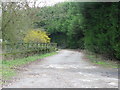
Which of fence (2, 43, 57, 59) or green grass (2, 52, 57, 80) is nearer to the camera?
green grass (2, 52, 57, 80)

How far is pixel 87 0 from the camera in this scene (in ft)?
35.6

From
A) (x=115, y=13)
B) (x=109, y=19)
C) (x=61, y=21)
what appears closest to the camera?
(x=115, y=13)

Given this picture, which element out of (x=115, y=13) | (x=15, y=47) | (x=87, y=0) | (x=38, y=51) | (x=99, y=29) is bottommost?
(x=38, y=51)

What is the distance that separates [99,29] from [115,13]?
2.08m

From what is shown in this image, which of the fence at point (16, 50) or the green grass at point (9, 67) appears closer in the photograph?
the green grass at point (9, 67)

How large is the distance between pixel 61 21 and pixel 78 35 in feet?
21.7

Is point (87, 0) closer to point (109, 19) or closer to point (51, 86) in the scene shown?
point (109, 19)

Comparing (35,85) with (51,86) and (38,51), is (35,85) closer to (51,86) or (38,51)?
(51,86)

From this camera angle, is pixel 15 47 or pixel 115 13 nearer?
pixel 115 13

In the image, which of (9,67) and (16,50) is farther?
(16,50)

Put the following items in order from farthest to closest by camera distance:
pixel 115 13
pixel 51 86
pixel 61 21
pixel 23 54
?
pixel 61 21 → pixel 23 54 → pixel 115 13 → pixel 51 86

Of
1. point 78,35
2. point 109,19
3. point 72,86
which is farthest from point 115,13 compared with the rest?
point 78,35

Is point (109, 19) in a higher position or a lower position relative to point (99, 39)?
higher

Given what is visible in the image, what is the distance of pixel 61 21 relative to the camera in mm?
35719
